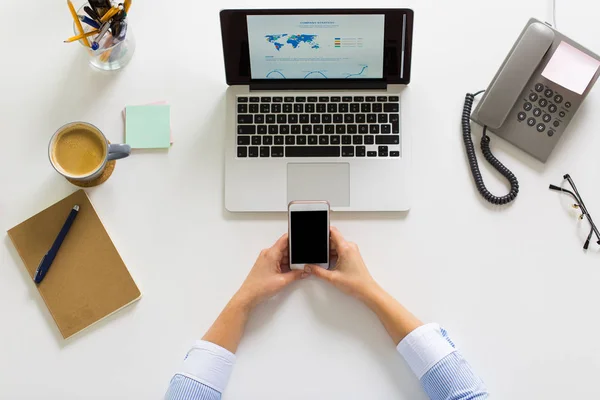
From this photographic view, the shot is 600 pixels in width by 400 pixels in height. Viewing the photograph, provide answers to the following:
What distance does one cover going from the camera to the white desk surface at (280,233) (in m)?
0.99

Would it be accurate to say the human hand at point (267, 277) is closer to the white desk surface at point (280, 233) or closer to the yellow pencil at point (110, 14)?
the white desk surface at point (280, 233)

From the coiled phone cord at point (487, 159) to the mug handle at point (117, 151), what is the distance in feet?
2.15

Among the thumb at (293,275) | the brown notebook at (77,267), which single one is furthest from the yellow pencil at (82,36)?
the thumb at (293,275)

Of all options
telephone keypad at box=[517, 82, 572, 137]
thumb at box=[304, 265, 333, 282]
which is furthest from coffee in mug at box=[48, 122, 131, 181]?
telephone keypad at box=[517, 82, 572, 137]

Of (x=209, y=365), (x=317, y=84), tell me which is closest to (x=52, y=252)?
(x=209, y=365)

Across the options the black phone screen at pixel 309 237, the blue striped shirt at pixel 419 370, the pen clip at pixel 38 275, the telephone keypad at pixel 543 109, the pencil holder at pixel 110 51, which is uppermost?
the pencil holder at pixel 110 51

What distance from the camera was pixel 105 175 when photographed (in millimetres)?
1050

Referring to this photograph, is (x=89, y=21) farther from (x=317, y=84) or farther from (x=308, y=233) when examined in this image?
(x=308, y=233)

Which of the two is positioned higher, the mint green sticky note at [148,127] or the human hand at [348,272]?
the mint green sticky note at [148,127]

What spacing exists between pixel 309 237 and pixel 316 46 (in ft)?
1.17

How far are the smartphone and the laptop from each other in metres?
0.05

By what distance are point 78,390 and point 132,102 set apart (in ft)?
1.84

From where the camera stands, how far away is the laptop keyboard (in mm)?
1047

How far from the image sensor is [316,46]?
3.30ft
